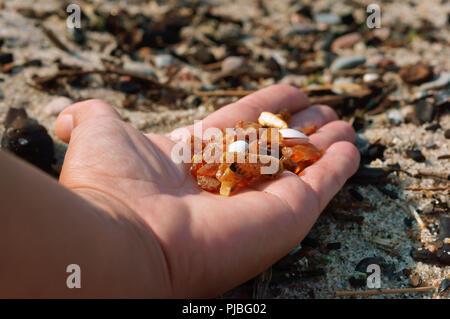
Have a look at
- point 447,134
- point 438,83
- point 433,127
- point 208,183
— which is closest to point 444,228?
point 447,134

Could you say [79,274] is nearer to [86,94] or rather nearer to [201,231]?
[201,231]

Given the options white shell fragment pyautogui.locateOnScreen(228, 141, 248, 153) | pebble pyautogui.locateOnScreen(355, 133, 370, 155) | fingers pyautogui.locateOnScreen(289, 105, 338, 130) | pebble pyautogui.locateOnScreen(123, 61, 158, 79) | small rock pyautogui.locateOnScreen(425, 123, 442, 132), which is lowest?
white shell fragment pyautogui.locateOnScreen(228, 141, 248, 153)

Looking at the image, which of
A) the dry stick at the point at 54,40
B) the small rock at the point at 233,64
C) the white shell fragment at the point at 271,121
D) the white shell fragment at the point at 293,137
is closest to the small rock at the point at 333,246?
the white shell fragment at the point at 293,137

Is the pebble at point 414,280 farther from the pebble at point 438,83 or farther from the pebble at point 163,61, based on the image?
the pebble at point 163,61

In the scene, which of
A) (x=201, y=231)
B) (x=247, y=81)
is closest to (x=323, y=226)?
(x=201, y=231)

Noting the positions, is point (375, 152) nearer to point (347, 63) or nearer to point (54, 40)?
point (347, 63)

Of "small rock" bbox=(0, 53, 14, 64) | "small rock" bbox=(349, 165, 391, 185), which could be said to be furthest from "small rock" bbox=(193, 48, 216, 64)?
"small rock" bbox=(349, 165, 391, 185)

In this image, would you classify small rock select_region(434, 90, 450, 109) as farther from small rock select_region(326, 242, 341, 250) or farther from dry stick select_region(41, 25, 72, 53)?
dry stick select_region(41, 25, 72, 53)
